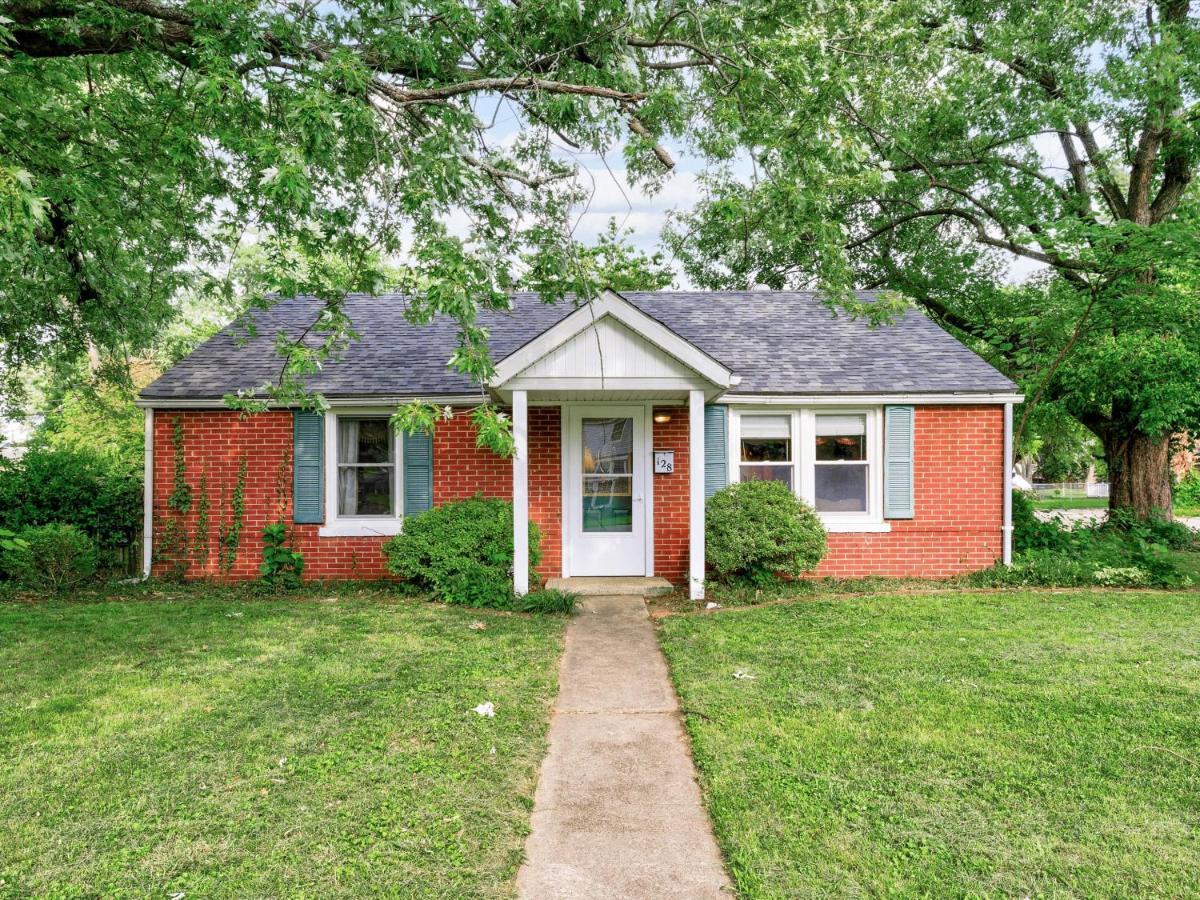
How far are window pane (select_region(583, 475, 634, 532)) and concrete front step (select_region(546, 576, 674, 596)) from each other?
2.61 feet

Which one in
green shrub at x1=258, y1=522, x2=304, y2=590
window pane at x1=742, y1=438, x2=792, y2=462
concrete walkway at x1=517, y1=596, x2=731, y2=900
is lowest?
concrete walkway at x1=517, y1=596, x2=731, y2=900

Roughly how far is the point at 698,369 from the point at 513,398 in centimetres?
233

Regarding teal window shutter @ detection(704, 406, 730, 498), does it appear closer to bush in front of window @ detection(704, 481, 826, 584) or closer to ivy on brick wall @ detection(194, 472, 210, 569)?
bush in front of window @ detection(704, 481, 826, 584)

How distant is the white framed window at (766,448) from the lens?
9.91 metres

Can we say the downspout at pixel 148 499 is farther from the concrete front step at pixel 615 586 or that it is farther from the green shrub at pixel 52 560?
the concrete front step at pixel 615 586

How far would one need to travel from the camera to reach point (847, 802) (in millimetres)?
3436

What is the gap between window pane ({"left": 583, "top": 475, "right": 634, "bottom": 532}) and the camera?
970 cm

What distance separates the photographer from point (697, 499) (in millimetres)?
8422

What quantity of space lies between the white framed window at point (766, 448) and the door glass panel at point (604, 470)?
5.75 ft

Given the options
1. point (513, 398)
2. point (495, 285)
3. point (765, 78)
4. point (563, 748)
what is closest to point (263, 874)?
point (563, 748)

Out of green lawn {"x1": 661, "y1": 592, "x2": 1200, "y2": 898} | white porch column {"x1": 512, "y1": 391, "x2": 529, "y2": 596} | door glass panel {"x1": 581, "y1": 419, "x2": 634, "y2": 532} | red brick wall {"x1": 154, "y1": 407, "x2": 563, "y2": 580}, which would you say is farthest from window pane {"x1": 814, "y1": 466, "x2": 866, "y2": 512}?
white porch column {"x1": 512, "y1": 391, "x2": 529, "y2": 596}

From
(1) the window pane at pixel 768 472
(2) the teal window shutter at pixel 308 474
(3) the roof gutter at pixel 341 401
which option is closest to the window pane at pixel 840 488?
(1) the window pane at pixel 768 472

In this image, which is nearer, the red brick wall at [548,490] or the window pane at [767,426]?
the red brick wall at [548,490]

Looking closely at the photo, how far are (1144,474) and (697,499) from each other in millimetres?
10691
